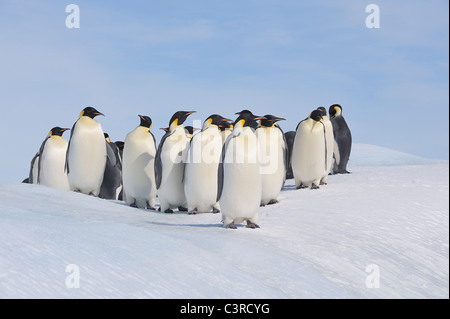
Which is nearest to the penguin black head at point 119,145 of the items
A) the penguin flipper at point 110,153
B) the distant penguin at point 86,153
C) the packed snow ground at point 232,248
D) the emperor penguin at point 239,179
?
the penguin flipper at point 110,153

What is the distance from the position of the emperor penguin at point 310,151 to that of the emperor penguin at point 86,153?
2653 mm

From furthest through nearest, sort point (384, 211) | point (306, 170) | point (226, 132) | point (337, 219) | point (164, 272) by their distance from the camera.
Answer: point (306, 170)
point (226, 132)
point (384, 211)
point (337, 219)
point (164, 272)

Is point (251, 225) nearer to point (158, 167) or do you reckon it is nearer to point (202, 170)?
point (202, 170)

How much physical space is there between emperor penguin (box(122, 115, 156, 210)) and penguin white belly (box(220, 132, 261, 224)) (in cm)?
246

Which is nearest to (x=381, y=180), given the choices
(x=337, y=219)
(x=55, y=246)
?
(x=337, y=219)

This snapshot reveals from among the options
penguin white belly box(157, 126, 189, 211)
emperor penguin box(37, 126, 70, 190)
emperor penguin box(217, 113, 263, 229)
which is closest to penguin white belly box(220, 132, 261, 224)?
emperor penguin box(217, 113, 263, 229)

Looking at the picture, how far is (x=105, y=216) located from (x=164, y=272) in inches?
109

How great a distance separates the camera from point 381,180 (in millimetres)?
9219

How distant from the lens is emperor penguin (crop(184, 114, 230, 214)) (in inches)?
279

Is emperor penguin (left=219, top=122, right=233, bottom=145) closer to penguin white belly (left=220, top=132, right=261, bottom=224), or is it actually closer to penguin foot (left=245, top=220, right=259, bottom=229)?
penguin white belly (left=220, top=132, right=261, bottom=224)

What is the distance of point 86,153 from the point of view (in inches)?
346
